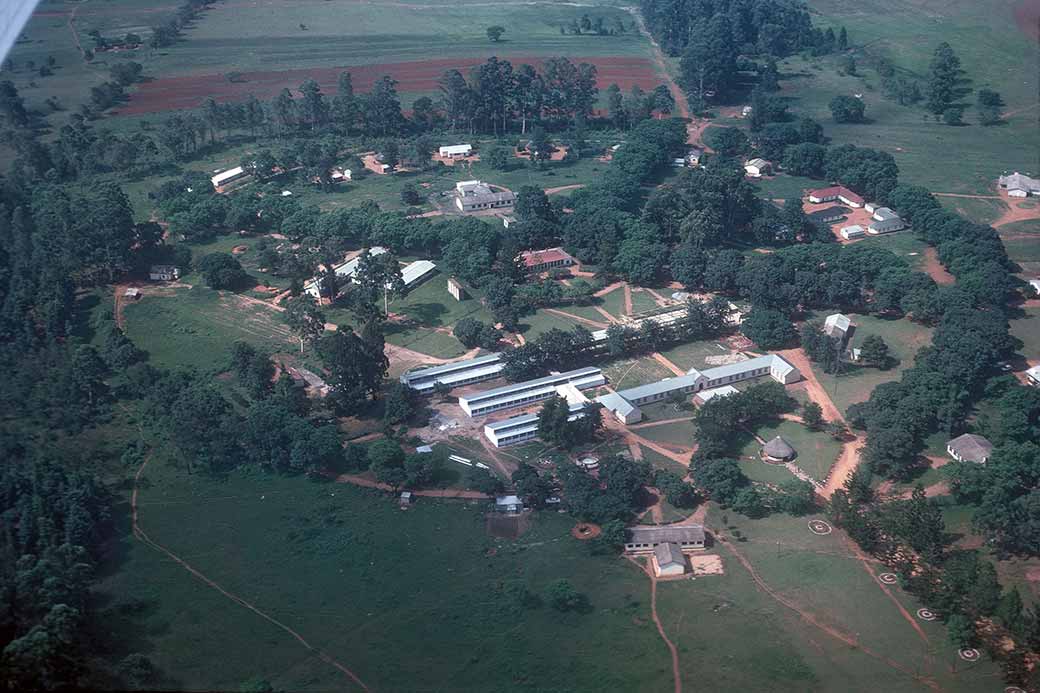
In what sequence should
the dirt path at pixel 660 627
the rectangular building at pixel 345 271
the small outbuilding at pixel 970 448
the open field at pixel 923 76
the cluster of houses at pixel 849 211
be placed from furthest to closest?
the open field at pixel 923 76 → the cluster of houses at pixel 849 211 → the rectangular building at pixel 345 271 → the small outbuilding at pixel 970 448 → the dirt path at pixel 660 627

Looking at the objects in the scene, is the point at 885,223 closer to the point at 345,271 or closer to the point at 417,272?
the point at 417,272

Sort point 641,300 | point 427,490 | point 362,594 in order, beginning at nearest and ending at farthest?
1. point 362,594
2. point 427,490
3. point 641,300

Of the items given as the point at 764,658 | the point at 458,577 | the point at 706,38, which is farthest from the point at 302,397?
the point at 706,38

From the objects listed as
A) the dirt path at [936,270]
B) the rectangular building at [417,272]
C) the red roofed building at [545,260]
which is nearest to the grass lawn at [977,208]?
the dirt path at [936,270]

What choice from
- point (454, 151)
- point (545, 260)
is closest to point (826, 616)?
point (545, 260)

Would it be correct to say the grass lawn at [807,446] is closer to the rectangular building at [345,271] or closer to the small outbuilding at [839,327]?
the small outbuilding at [839,327]

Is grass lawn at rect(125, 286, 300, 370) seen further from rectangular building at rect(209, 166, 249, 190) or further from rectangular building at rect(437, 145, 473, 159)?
rectangular building at rect(437, 145, 473, 159)
